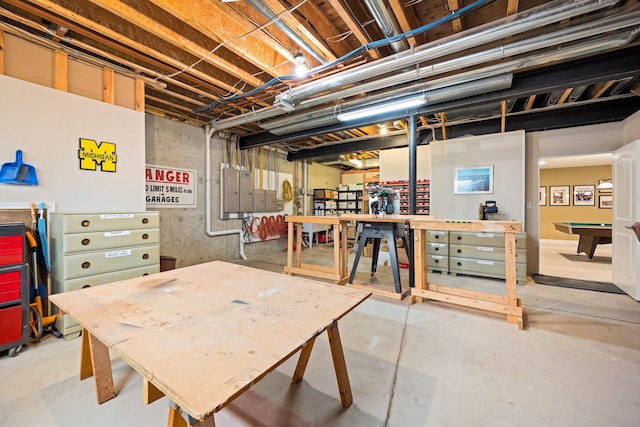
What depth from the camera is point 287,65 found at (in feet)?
10.4

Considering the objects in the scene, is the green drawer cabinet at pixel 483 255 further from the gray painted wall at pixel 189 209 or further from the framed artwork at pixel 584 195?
the framed artwork at pixel 584 195

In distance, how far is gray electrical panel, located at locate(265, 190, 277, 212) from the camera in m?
6.32

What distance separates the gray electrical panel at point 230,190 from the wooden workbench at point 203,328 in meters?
3.71

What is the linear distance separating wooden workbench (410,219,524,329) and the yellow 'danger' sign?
3.58m

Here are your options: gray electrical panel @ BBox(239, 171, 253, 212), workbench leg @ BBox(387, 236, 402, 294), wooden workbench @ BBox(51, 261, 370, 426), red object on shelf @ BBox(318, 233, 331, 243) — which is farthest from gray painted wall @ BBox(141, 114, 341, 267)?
workbench leg @ BBox(387, 236, 402, 294)

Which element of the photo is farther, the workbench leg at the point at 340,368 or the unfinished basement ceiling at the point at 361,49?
the unfinished basement ceiling at the point at 361,49

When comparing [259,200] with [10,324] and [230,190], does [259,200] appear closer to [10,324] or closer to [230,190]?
[230,190]

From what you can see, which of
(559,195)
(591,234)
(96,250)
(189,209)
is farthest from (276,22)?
(559,195)

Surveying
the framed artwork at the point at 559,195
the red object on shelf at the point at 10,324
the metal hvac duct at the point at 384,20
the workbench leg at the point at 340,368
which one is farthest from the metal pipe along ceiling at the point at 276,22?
the framed artwork at the point at 559,195

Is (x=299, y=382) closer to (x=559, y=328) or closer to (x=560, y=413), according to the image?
(x=560, y=413)

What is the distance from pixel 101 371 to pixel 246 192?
14.8ft

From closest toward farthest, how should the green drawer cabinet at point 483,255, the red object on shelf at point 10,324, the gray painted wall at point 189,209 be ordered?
the red object on shelf at point 10,324, the green drawer cabinet at point 483,255, the gray painted wall at point 189,209

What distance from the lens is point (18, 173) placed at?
232 cm

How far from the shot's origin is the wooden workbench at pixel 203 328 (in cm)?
75
